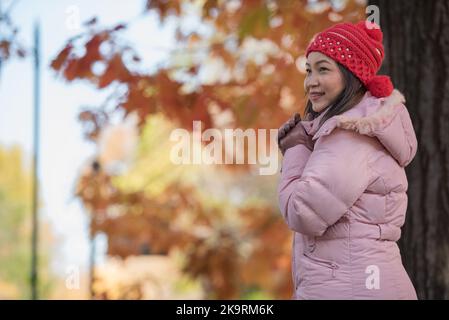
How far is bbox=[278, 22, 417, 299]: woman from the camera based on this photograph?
9.83 feet

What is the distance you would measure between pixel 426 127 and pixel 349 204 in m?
1.88

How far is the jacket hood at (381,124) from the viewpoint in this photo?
3041mm

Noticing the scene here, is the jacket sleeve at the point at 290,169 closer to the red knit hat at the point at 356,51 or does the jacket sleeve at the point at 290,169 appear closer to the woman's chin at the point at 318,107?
the woman's chin at the point at 318,107

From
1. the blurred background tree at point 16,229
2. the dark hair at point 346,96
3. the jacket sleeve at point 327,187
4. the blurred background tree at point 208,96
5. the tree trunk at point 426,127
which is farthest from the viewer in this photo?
the blurred background tree at point 16,229

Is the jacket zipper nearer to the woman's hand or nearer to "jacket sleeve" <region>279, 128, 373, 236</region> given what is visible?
"jacket sleeve" <region>279, 128, 373, 236</region>

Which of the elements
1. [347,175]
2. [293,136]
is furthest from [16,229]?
[347,175]

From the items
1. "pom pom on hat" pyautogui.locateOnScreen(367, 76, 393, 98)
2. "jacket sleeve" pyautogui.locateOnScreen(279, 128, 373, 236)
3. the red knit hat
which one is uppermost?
the red knit hat

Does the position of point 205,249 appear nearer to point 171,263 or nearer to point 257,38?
point 257,38

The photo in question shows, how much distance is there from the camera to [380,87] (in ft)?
10.5

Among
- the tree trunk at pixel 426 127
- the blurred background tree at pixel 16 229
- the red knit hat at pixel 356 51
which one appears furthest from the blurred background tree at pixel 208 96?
the blurred background tree at pixel 16 229

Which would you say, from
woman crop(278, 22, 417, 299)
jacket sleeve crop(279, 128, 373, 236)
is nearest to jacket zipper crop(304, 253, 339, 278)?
woman crop(278, 22, 417, 299)

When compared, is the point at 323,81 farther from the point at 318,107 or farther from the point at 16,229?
the point at 16,229

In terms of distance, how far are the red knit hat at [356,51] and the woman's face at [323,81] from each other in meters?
0.03

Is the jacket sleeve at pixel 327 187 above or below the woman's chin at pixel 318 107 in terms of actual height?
below
